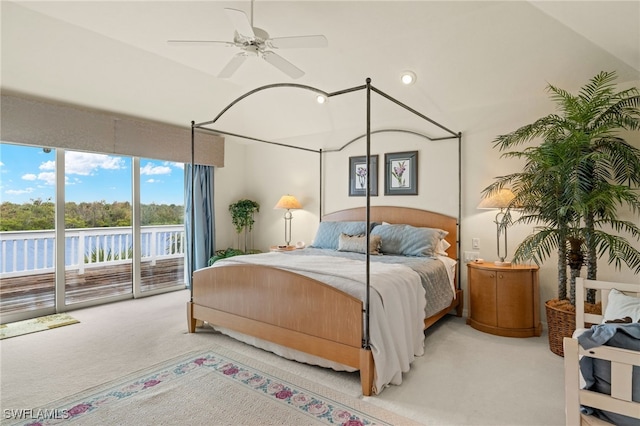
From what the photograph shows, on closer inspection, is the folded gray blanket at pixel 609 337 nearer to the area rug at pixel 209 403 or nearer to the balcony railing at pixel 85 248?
the area rug at pixel 209 403

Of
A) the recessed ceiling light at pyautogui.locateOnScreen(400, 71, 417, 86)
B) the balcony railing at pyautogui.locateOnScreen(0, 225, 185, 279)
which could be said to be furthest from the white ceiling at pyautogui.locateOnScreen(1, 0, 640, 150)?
the balcony railing at pyautogui.locateOnScreen(0, 225, 185, 279)

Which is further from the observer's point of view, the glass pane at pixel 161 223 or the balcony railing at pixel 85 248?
the glass pane at pixel 161 223

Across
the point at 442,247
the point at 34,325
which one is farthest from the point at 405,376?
the point at 34,325

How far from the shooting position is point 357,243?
13.7ft

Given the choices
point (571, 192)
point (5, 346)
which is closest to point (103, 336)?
point (5, 346)

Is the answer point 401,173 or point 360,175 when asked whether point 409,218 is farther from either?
point 360,175

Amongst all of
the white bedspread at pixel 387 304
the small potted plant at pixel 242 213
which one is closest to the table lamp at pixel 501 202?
the white bedspread at pixel 387 304

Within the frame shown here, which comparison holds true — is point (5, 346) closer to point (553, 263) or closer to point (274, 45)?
point (274, 45)

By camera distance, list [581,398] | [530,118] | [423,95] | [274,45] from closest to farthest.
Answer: [581,398], [274,45], [530,118], [423,95]

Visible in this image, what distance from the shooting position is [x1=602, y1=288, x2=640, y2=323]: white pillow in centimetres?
A: 183

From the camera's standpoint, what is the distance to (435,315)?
347 cm

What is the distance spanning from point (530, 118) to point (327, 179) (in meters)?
2.75

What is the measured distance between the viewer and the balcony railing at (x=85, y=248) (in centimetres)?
425

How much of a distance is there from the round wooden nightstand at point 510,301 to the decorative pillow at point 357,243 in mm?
1141
